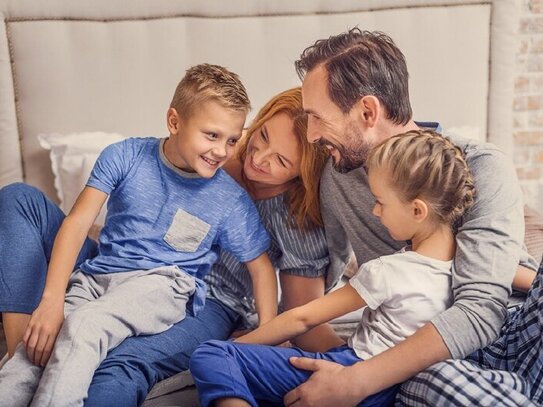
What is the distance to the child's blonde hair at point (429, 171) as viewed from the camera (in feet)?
5.15

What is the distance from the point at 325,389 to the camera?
1.50 metres

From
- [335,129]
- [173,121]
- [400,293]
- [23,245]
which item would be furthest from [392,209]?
[23,245]

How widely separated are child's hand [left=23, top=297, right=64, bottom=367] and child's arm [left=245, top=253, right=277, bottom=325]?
0.48m

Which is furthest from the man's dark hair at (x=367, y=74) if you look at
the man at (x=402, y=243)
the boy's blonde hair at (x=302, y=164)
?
the boy's blonde hair at (x=302, y=164)

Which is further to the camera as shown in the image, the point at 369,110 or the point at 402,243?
the point at 402,243

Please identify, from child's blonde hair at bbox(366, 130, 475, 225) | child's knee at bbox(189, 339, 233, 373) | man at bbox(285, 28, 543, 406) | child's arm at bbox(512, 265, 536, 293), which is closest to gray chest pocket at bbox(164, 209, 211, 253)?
man at bbox(285, 28, 543, 406)

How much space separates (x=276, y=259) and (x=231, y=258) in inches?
4.8

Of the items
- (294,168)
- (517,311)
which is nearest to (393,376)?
(517,311)

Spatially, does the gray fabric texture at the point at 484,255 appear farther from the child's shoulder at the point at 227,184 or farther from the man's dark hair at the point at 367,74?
the child's shoulder at the point at 227,184

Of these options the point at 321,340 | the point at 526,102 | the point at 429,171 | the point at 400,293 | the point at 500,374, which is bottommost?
the point at 321,340

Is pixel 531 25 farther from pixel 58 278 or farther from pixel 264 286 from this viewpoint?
pixel 58 278

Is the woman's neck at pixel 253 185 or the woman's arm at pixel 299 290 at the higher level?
the woman's neck at pixel 253 185

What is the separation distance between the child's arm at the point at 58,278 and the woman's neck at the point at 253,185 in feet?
1.28

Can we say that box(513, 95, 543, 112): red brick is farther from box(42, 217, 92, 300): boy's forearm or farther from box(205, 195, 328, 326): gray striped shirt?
box(42, 217, 92, 300): boy's forearm
